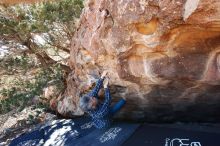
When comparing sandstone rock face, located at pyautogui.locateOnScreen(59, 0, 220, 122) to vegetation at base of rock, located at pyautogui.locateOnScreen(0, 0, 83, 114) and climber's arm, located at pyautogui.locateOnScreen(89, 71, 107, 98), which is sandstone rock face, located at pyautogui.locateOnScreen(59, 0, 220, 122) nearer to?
climber's arm, located at pyautogui.locateOnScreen(89, 71, 107, 98)

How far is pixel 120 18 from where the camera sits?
432 cm

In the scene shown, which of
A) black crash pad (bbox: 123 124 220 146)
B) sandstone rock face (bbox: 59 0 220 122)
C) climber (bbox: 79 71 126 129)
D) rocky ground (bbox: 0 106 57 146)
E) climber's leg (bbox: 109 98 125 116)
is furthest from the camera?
rocky ground (bbox: 0 106 57 146)

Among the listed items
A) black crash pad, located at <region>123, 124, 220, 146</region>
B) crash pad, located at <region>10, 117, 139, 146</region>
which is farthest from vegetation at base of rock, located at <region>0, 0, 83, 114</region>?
black crash pad, located at <region>123, 124, 220, 146</region>

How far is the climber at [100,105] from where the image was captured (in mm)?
5078

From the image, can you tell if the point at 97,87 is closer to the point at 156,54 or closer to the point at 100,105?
the point at 100,105

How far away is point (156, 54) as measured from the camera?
4.38 m

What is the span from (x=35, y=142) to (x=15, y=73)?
251 centimetres

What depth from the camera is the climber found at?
200 inches

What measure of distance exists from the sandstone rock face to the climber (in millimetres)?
144

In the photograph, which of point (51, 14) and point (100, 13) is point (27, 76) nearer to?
point (51, 14)

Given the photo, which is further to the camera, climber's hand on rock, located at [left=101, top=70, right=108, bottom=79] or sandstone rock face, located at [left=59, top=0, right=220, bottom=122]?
climber's hand on rock, located at [left=101, top=70, right=108, bottom=79]

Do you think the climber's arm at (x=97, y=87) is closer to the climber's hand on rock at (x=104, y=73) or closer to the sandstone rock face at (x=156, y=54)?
the climber's hand on rock at (x=104, y=73)

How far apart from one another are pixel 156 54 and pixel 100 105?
1.26 m

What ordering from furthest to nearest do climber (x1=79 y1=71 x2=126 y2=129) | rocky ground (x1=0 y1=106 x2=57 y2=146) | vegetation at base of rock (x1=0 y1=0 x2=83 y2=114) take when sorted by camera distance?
rocky ground (x1=0 y1=106 x2=57 y2=146) → vegetation at base of rock (x1=0 y1=0 x2=83 y2=114) → climber (x1=79 y1=71 x2=126 y2=129)
